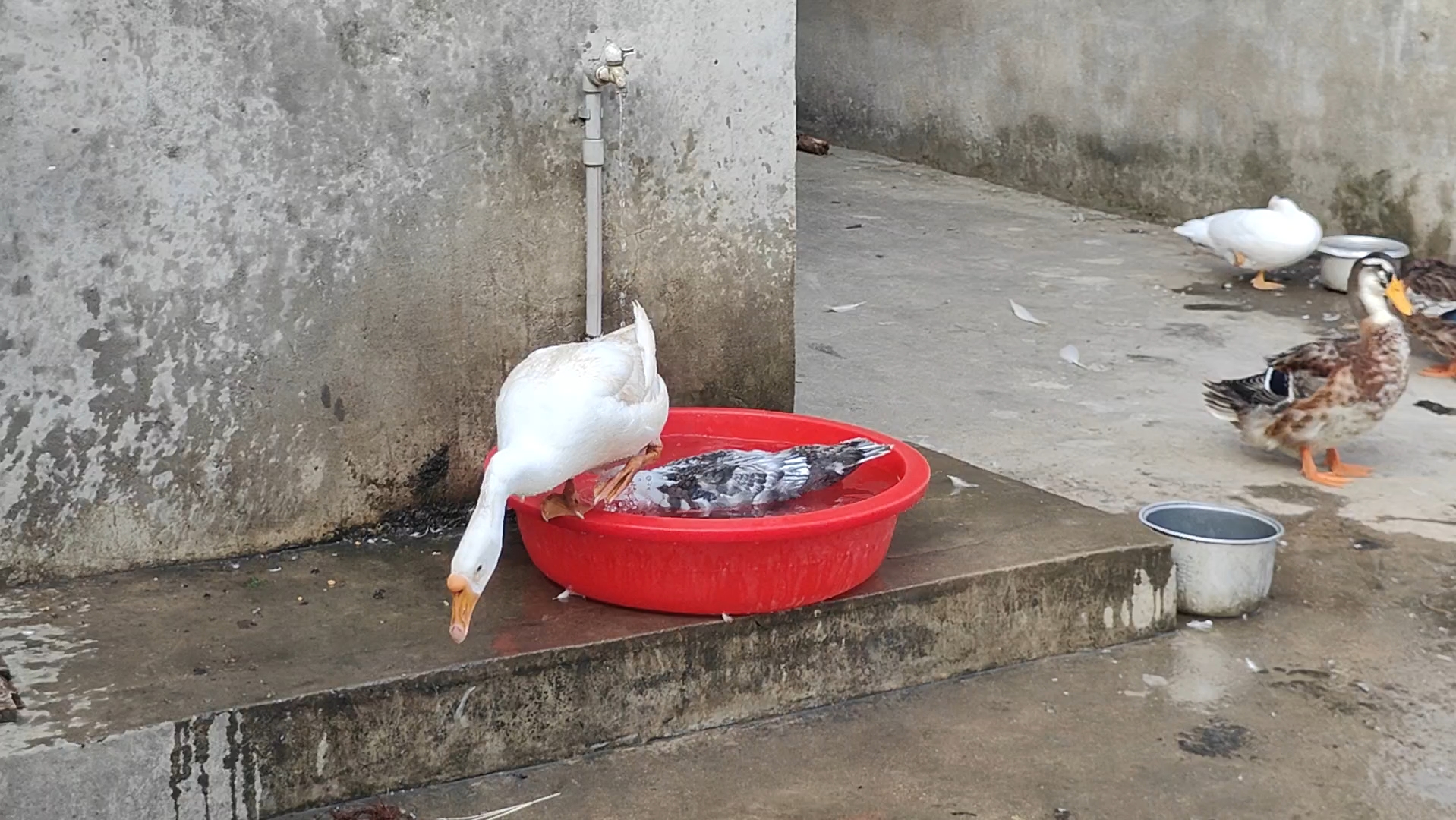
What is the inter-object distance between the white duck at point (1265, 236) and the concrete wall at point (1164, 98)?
0.67 meters

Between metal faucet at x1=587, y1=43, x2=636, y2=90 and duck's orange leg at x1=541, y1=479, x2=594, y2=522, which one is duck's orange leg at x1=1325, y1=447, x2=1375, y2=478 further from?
duck's orange leg at x1=541, y1=479, x2=594, y2=522

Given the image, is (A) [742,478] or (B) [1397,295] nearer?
(A) [742,478]

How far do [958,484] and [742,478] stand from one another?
1.04 m

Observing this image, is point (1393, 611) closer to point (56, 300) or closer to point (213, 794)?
point (213, 794)

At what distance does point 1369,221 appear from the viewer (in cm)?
881

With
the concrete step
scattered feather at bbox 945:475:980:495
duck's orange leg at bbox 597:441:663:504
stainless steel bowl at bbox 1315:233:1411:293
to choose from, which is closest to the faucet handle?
duck's orange leg at bbox 597:441:663:504

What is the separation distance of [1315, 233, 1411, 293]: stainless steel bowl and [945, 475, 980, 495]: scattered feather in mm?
4035

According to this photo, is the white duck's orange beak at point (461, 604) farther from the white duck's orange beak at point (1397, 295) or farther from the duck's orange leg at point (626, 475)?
the white duck's orange beak at point (1397, 295)

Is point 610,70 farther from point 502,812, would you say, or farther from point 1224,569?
point 1224,569

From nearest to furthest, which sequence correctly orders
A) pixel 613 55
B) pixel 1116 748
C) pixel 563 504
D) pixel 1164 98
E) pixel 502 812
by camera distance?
pixel 502 812 < pixel 563 504 < pixel 1116 748 < pixel 613 55 < pixel 1164 98

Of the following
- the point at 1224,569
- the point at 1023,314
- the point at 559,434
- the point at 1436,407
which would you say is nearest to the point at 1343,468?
the point at 1436,407

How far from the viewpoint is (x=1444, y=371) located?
23.5 feet

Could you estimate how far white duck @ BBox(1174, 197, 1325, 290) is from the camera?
26.9ft

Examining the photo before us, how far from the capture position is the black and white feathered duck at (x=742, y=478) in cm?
416
